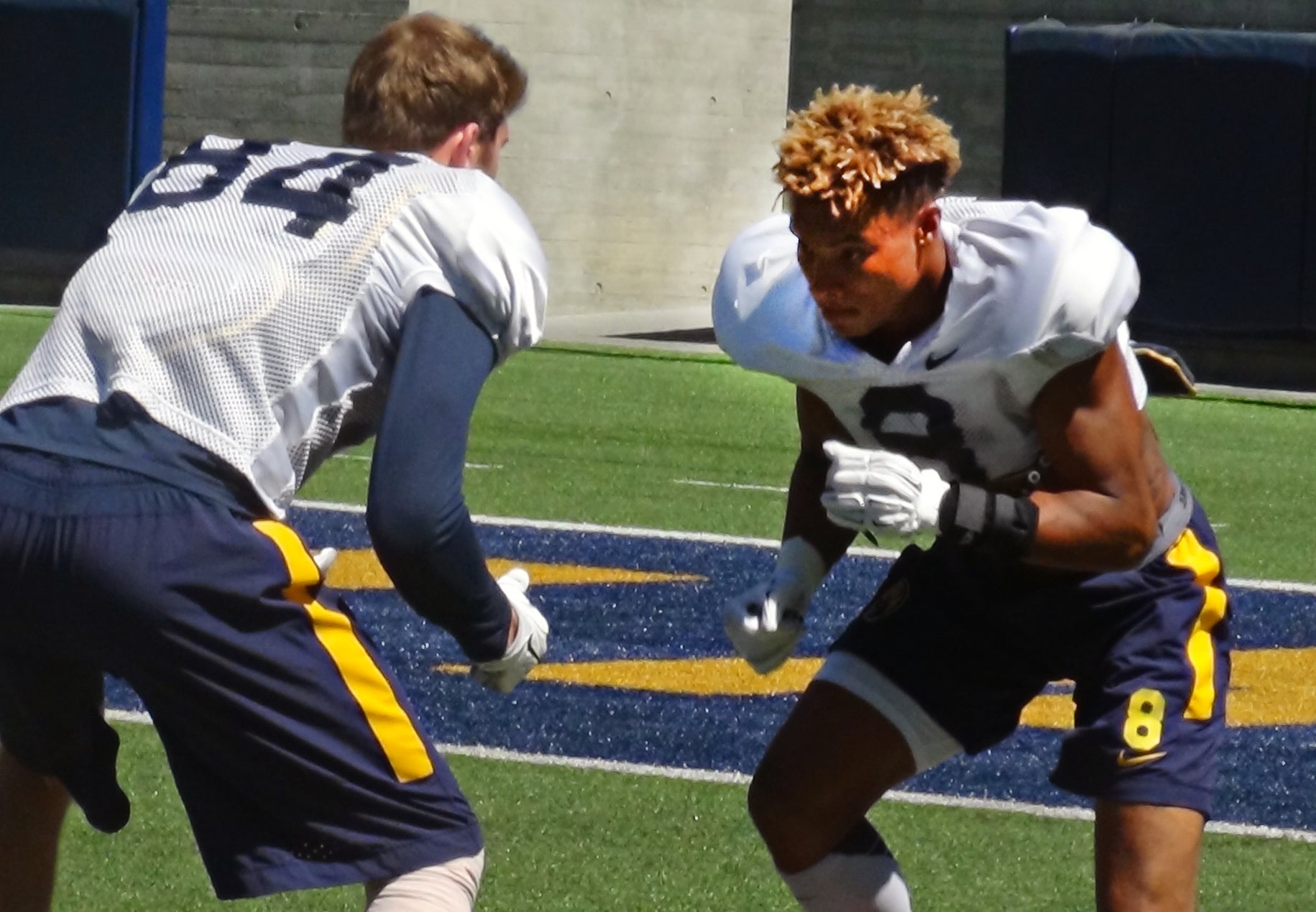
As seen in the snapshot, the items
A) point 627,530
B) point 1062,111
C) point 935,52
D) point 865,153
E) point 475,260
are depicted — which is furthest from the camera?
point 935,52

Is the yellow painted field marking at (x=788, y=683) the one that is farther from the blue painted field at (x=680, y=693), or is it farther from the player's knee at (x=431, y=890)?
the player's knee at (x=431, y=890)

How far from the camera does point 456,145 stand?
3.20 meters

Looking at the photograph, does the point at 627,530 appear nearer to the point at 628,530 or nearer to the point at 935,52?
the point at 628,530

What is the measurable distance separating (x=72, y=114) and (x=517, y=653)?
14503mm

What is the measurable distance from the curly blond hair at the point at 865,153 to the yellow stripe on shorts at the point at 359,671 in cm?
88

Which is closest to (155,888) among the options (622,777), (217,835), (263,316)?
(622,777)

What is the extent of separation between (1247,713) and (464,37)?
11.8 feet

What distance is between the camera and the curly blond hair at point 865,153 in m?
3.19

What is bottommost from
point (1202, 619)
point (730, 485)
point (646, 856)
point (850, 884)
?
point (730, 485)

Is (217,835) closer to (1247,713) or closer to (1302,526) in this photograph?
(1247,713)

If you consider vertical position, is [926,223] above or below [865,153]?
below

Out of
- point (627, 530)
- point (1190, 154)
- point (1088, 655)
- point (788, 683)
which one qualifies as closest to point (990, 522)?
point (1088, 655)

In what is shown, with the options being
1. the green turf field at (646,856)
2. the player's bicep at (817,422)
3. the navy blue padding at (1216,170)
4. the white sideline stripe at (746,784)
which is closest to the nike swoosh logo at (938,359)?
the player's bicep at (817,422)

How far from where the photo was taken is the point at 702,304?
1897 cm
